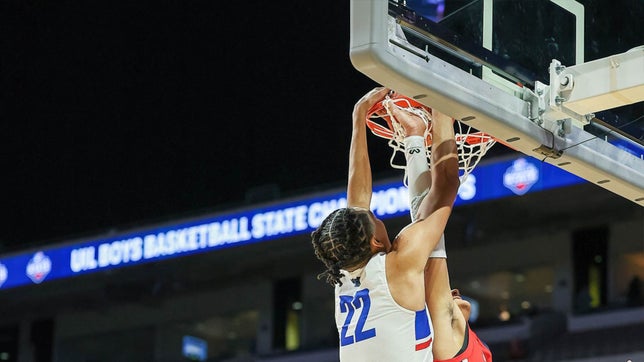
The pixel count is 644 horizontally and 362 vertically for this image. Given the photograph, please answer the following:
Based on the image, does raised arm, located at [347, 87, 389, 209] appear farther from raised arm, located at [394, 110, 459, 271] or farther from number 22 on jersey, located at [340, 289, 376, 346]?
number 22 on jersey, located at [340, 289, 376, 346]

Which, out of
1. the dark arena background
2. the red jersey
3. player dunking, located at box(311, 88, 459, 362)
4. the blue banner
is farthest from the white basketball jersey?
the dark arena background

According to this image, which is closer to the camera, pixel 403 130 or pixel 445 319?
pixel 445 319

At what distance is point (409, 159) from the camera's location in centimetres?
382

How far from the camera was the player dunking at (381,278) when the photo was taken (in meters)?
3.36

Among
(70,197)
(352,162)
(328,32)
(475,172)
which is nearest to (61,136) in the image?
(70,197)

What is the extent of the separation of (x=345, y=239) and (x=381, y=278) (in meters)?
0.15

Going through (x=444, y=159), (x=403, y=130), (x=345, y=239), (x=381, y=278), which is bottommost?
(x=381, y=278)

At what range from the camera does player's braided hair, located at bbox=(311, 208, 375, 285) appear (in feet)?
11.1

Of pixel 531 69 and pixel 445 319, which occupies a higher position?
pixel 531 69

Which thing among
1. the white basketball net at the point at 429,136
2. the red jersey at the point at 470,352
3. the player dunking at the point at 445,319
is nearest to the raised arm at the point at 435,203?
the player dunking at the point at 445,319

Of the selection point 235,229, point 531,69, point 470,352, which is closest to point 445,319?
point 470,352

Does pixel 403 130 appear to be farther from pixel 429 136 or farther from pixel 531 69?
pixel 531 69

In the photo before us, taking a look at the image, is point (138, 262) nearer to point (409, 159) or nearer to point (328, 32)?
point (328, 32)

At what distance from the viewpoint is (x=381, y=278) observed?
3.38 metres
